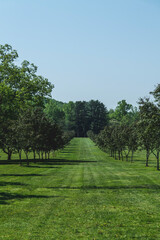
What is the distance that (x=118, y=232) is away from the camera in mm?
9156

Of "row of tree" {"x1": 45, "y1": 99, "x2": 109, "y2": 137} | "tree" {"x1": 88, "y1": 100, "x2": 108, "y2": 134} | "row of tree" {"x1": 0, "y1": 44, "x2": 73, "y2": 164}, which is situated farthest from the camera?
"row of tree" {"x1": 45, "y1": 99, "x2": 109, "y2": 137}

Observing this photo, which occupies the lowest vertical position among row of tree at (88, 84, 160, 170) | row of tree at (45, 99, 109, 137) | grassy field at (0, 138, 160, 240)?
grassy field at (0, 138, 160, 240)

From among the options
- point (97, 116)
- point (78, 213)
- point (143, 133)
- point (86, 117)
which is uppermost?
point (97, 116)

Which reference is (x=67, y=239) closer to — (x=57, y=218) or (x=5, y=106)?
(x=57, y=218)

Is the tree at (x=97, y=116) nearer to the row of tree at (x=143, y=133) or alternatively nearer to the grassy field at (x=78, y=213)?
the row of tree at (x=143, y=133)

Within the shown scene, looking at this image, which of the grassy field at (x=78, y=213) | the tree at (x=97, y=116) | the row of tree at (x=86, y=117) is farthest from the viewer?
the row of tree at (x=86, y=117)

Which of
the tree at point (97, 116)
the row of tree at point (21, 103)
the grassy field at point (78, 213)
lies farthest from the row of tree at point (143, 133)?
the tree at point (97, 116)

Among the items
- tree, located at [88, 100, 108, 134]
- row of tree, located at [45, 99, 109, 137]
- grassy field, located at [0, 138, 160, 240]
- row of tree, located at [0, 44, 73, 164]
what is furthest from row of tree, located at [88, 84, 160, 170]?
row of tree, located at [45, 99, 109, 137]

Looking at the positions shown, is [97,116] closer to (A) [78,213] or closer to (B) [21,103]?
(B) [21,103]

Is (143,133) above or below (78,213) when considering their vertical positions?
above

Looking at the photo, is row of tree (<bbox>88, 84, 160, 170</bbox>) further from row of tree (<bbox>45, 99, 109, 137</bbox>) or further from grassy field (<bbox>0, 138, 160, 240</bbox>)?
row of tree (<bbox>45, 99, 109, 137</bbox>)

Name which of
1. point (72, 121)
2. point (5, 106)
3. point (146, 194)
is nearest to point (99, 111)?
point (72, 121)

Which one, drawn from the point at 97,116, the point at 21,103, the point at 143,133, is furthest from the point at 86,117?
the point at 143,133

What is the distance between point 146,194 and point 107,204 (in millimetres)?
4049
